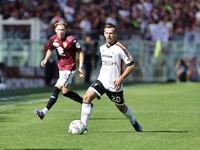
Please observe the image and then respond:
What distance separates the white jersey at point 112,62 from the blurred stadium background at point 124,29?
52.5 ft

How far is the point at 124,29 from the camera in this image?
2519cm

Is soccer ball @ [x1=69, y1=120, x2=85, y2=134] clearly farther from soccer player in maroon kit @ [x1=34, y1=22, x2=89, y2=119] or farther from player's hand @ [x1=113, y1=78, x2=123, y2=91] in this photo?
soccer player in maroon kit @ [x1=34, y1=22, x2=89, y2=119]

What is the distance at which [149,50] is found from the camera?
26.5 m

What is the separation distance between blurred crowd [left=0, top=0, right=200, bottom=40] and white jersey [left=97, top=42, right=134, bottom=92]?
1705cm

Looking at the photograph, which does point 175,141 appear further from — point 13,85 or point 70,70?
point 13,85

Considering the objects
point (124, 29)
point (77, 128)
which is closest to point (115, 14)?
point (124, 29)

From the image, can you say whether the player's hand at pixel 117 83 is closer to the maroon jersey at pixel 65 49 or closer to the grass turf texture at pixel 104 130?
the grass turf texture at pixel 104 130

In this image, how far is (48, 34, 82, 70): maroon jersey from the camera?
9.16 meters

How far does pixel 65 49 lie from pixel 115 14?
17.2 m

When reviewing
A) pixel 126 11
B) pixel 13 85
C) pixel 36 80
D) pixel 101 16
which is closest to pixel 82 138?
pixel 13 85

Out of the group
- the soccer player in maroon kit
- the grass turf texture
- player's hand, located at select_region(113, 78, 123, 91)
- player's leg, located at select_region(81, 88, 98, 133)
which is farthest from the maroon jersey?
player's hand, located at select_region(113, 78, 123, 91)

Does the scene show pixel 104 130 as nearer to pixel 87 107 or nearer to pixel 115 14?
pixel 87 107

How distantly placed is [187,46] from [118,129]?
19.9m

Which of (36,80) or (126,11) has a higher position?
(126,11)
